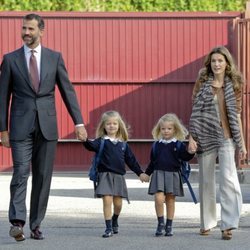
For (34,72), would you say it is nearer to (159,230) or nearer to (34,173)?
(34,173)

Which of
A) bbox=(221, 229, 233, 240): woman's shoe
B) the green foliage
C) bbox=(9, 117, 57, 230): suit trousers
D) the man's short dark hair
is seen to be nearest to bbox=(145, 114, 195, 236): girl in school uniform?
bbox=(221, 229, 233, 240): woman's shoe

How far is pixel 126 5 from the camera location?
27.3m

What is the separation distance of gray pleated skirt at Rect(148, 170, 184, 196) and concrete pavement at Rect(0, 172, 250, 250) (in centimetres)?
45

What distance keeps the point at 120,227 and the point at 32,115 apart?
1.90 m

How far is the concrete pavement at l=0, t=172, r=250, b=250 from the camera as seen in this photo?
10.6m

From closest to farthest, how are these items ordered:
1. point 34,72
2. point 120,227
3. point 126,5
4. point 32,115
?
1. point 32,115
2. point 34,72
3. point 120,227
4. point 126,5

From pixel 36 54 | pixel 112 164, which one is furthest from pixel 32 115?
pixel 112 164

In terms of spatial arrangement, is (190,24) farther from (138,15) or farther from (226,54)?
(226,54)

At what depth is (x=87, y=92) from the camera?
73.0ft

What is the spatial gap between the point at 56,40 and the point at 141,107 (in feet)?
6.99

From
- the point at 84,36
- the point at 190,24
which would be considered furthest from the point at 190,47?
the point at 84,36

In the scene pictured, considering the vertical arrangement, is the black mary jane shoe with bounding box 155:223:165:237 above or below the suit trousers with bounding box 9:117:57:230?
below

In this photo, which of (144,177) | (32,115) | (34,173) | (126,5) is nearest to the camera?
(32,115)

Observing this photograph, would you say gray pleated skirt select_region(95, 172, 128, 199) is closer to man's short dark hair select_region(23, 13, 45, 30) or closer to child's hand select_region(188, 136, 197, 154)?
child's hand select_region(188, 136, 197, 154)
